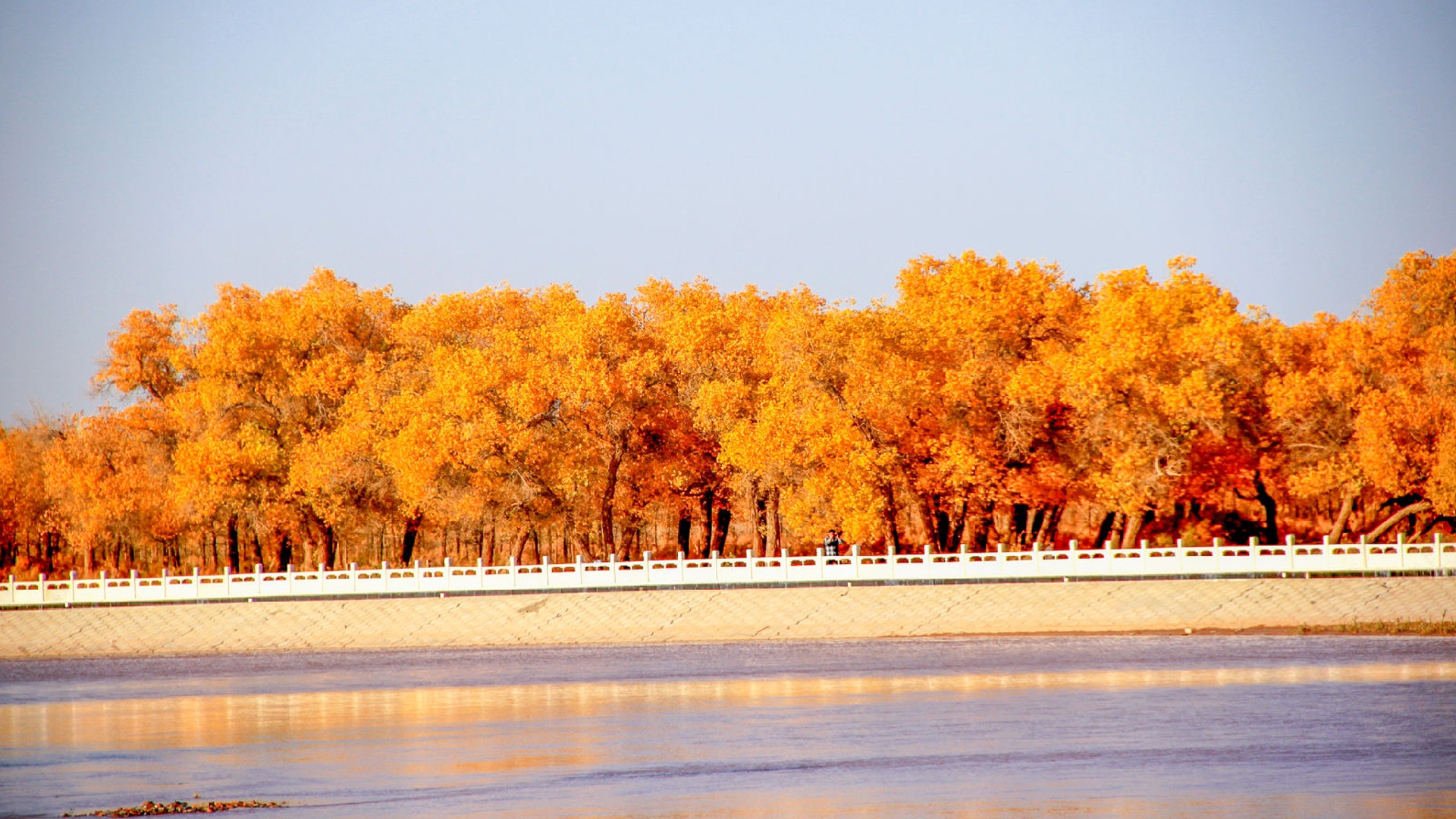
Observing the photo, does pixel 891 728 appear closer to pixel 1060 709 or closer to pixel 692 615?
pixel 1060 709

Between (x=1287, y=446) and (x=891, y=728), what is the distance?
33338 millimetres

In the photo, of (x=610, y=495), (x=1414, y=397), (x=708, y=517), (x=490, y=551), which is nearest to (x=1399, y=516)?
(x=1414, y=397)

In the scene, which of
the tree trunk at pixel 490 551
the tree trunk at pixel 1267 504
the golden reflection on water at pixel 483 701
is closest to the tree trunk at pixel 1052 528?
the tree trunk at pixel 1267 504

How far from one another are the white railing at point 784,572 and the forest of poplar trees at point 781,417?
3217 mm

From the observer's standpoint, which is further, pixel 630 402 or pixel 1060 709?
pixel 630 402

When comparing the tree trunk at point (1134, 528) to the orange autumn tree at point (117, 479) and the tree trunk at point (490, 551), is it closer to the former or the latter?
the tree trunk at point (490, 551)

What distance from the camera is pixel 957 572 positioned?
50.7 meters

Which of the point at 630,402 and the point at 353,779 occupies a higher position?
the point at 630,402

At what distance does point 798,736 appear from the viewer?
27.1 metres

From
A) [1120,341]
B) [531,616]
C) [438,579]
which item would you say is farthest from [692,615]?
[1120,341]

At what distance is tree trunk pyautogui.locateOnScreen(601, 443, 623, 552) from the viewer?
2480 inches

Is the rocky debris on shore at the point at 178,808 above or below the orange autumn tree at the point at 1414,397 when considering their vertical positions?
below

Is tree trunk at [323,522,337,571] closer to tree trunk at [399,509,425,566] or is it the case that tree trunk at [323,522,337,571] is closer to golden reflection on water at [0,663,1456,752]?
tree trunk at [399,509,425,566]

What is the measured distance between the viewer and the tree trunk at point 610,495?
63.0 m
